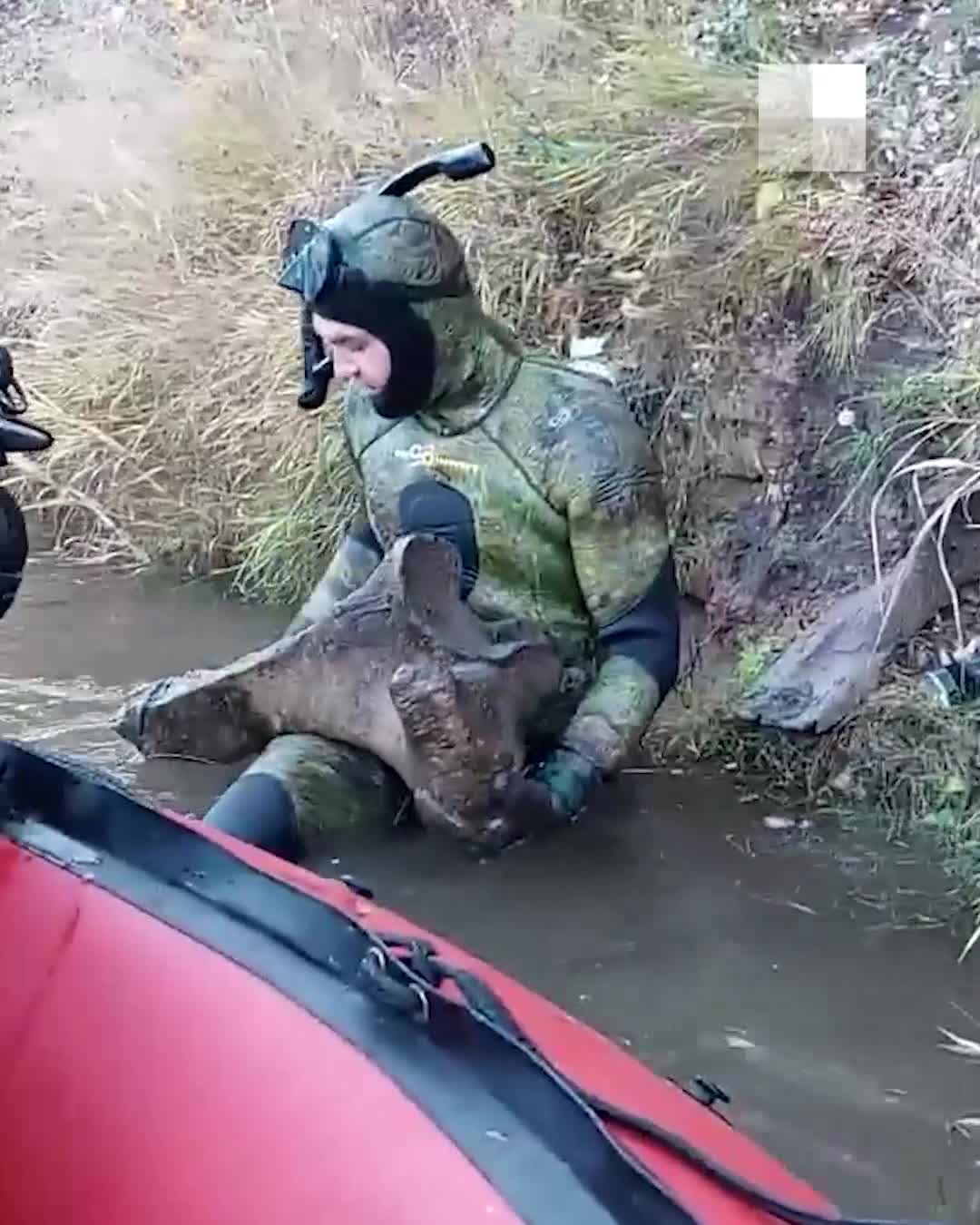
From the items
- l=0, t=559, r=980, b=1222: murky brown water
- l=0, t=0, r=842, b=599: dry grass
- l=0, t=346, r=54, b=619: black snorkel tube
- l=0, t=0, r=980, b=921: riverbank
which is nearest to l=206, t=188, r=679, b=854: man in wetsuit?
l=0, t=559, r=980, b=1222: murky brown water

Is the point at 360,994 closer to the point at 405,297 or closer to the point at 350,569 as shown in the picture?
the point at 405,297

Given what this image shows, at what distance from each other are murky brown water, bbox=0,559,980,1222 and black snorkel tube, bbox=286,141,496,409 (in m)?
0.75

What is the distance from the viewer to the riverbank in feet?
13.4

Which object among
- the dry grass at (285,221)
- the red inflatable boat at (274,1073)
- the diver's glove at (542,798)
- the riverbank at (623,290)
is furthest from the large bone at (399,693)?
the dry grass at (285,221)

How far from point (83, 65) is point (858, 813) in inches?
195

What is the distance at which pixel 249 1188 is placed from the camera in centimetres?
147

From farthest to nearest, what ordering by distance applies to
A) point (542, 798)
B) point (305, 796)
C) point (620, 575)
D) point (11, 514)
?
point (620, 575), point (305, 796), point (542, 798), point (11, 514)

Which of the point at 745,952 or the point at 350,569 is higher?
the point at 350,569

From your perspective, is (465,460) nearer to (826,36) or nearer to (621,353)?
(621,353)

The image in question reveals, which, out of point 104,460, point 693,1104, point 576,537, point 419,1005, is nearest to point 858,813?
point 576,537

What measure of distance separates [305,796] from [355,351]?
0.69m

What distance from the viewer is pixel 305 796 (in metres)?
3.19
